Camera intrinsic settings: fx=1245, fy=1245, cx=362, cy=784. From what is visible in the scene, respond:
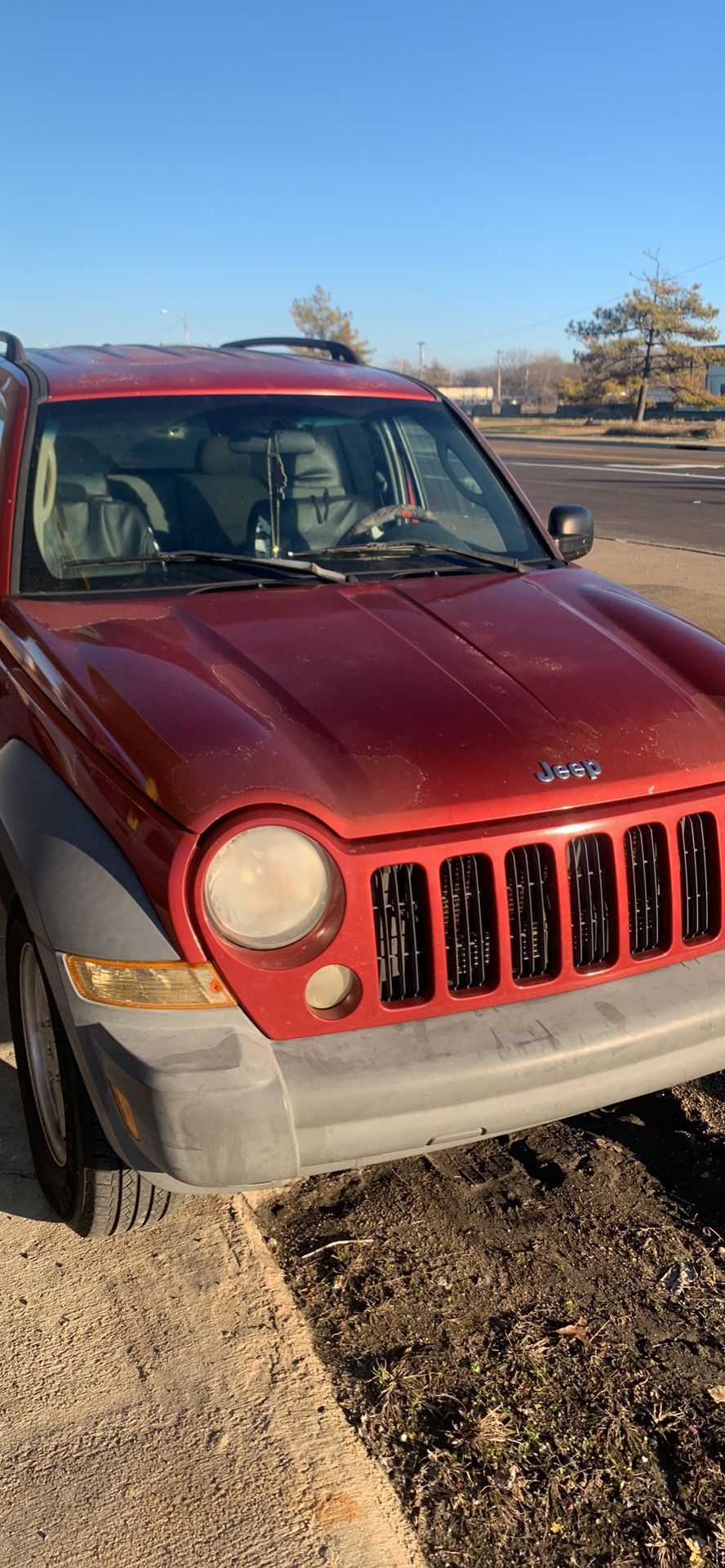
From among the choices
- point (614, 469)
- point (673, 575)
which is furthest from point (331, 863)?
point (614, 469)

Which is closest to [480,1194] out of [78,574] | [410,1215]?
[410,1215]

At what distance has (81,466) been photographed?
11.7ft

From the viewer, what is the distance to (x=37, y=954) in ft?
8.48

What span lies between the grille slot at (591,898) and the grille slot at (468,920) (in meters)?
0.19

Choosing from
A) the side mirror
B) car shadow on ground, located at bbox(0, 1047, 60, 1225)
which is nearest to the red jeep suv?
car shadow on ground, located at bbox(0, 1047, 60, 1225)

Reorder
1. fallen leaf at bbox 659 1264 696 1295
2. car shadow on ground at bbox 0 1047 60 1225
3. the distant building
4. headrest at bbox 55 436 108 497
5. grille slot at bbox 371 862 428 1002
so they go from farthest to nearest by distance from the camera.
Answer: the distant building < headrest at bbox 55 436 108 497 < car shadow on ground at bbox 0 1047 60 1225 < fallen leaf at bbox 659 1264 696 1295 < grille slot at bbox 371 862 428 1002

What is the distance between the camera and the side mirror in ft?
13.5

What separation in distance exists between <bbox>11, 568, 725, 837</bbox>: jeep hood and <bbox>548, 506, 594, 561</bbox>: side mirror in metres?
0.83

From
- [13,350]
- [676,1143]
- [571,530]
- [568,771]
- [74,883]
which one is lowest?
[676,1143]

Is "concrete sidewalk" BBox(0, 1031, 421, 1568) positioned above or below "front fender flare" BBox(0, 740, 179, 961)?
below

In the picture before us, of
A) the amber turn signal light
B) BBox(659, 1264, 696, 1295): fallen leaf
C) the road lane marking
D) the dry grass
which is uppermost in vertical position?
the amber turn signal light

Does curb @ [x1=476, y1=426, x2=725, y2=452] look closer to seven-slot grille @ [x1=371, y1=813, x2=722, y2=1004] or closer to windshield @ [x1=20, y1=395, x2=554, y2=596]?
windshield @ [x1=20, y1=395, x2=554, y2=596]

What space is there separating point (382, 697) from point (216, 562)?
40.4 inches

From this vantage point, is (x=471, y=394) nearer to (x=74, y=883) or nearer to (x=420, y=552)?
(x=420, y=552)
